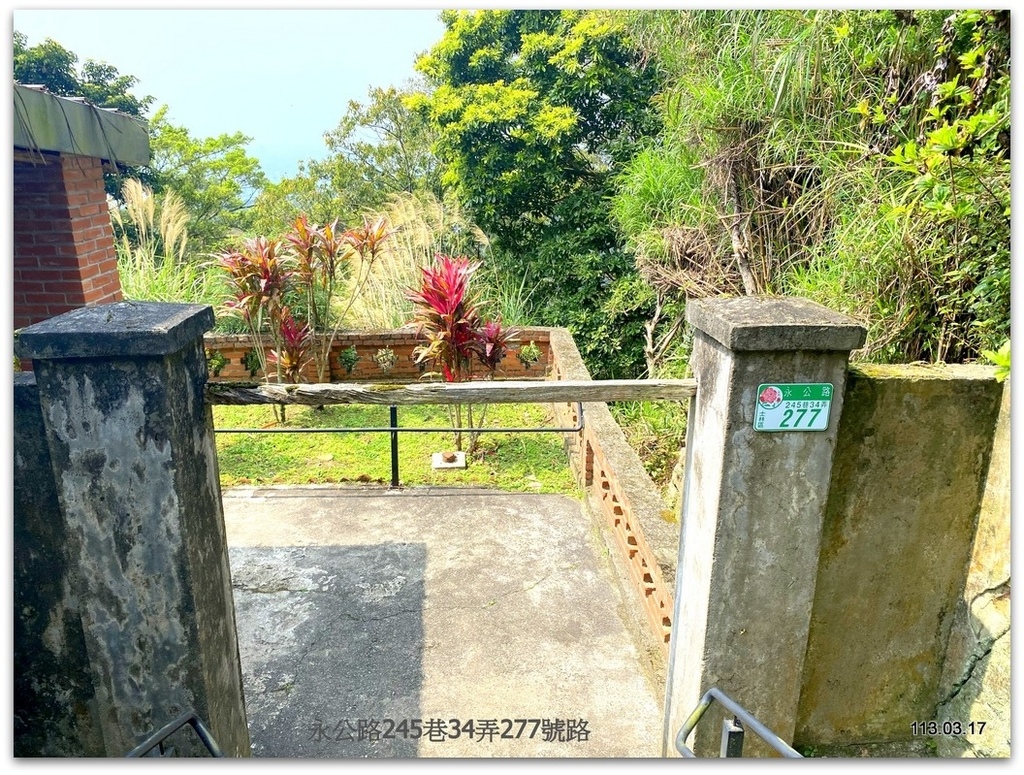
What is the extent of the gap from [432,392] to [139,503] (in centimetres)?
92

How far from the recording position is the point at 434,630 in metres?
3.41

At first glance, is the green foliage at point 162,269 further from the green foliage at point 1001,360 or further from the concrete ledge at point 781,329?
the green foliage at point 1001,360

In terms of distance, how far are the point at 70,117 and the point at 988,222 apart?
4.87 metres

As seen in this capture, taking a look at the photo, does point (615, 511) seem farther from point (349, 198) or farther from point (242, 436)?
point (349, 198)

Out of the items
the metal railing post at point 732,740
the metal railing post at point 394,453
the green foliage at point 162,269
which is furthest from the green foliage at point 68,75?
the metal railing post at point 732,740

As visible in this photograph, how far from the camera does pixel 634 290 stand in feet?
23.7

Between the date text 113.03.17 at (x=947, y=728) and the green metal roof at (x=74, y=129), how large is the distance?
16.5 ft

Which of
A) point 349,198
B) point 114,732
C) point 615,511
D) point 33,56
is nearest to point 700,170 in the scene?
point 615,511

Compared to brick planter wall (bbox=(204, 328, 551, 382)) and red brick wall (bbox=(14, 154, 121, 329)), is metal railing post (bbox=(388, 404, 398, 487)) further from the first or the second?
brick planter wall (bbox=(204, 328, 551, 382))

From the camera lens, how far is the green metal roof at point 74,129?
3.64 meters

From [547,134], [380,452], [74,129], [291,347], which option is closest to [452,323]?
[380,452]

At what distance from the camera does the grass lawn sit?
519 centimetres

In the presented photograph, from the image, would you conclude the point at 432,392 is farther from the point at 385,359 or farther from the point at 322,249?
the point at 385,359

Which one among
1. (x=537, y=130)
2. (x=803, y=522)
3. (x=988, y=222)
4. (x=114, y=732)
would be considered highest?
(x=537, y=130)
